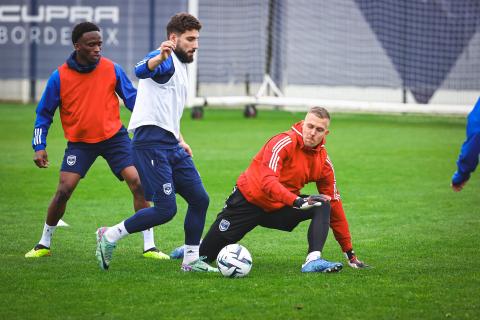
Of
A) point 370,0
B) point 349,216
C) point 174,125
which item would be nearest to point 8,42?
point 370,0

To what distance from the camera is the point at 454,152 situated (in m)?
16.6

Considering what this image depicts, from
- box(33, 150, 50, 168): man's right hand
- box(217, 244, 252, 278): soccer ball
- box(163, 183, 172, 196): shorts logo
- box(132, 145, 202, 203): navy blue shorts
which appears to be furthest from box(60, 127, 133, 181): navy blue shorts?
box(217, 244, 252, 278): soccer ball

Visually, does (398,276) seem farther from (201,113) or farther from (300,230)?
(201,113)

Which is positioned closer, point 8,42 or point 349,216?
point 349,216

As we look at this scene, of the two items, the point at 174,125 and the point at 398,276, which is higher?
the point at 174,125

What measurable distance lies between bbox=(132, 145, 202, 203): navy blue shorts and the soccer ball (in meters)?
0.66

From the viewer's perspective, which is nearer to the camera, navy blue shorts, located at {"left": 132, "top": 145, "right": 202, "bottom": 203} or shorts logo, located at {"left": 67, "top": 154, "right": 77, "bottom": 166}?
navy blue shorts, located at {"left": 132, "top": 145, "right": 202, "bottom": 203}

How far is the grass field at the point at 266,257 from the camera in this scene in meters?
5.89

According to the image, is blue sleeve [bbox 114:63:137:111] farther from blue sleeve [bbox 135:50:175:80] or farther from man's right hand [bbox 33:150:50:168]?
blue sleeve [bbox 135:50:175:80]

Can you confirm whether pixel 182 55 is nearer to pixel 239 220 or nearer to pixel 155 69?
pixel 155 69

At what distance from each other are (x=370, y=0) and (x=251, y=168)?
1802cm

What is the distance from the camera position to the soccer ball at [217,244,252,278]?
22.6ft

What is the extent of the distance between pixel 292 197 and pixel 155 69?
145 cm

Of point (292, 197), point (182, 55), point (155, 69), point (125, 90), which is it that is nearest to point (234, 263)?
point (292, 197)
